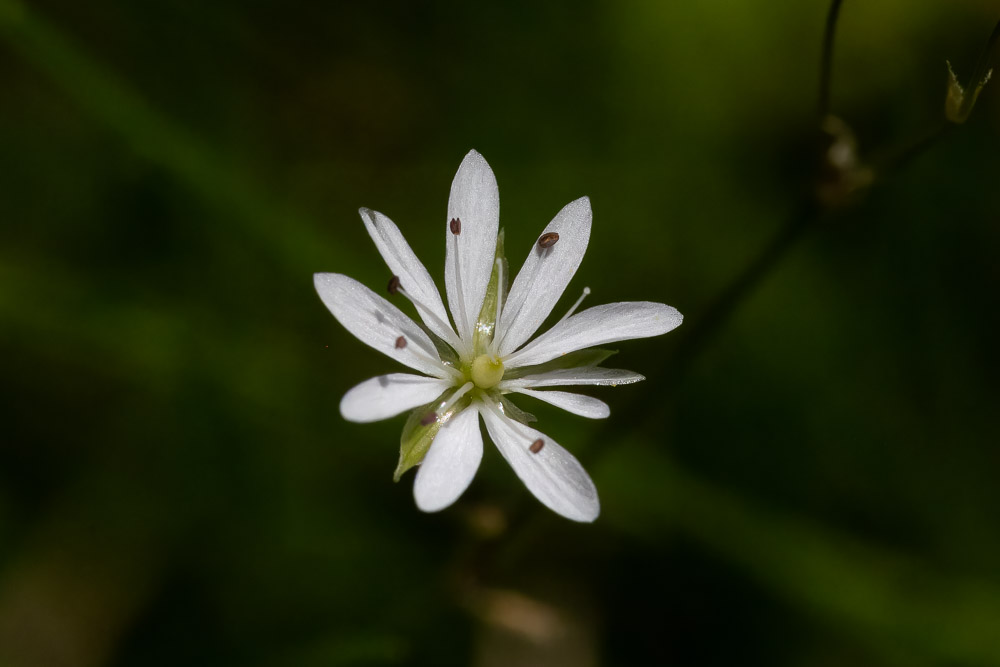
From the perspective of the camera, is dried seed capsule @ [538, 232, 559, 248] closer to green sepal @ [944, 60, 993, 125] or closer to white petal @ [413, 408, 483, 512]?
white petal @ [413, 408, 483, 512]

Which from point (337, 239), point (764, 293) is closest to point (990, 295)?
point (764, 293)

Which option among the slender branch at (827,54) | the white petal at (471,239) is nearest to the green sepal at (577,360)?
the white petal at (471,239)

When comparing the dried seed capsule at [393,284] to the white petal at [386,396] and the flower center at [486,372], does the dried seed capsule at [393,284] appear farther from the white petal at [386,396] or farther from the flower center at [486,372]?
the flower center at [486,372]

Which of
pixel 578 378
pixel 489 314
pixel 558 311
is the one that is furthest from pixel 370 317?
pixel 558 311

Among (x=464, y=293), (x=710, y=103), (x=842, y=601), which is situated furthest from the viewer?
(x=710, y=103)

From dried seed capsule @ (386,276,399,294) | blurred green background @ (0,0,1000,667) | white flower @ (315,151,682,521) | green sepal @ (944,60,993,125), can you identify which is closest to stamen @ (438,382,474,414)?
white flower @ (315,151,682,521)

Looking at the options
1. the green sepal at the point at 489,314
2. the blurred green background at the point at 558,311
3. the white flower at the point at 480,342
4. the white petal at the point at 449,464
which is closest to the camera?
the white petal at the point at 449,464

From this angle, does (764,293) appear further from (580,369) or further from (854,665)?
(580,369)
